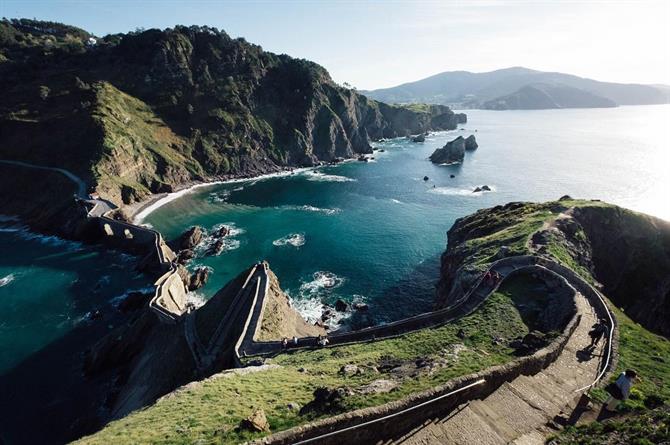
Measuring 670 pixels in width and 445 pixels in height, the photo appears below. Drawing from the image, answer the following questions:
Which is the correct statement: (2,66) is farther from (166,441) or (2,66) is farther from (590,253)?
(590,253)

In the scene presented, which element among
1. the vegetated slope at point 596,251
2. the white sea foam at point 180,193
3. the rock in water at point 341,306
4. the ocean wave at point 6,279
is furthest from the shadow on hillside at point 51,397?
the white sea foam at point 180,193

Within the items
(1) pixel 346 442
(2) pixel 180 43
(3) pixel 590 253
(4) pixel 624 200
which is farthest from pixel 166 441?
(2) pixel 180 43

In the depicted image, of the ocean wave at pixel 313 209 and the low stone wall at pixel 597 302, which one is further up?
the low stone wall at pixel 597 302

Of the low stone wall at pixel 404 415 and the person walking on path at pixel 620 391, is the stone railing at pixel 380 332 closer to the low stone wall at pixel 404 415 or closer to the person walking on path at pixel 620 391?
the low stone wall at pixel 404 415

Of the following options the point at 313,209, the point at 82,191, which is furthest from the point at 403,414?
the point at 82,191

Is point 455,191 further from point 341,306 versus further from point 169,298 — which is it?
point 169,298

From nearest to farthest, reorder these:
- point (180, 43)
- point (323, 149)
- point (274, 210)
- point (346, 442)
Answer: point (346, 442), point (274, 210), point (180, 43), point (323, 149)
